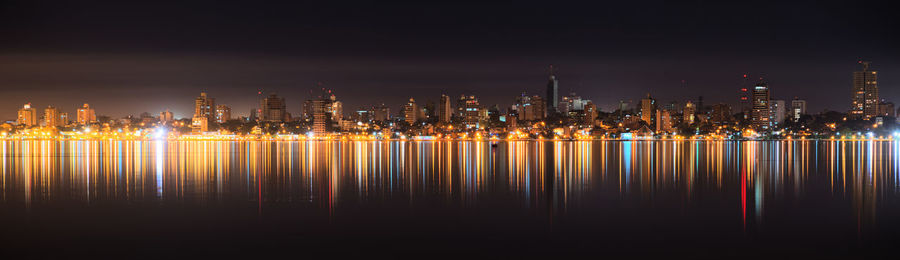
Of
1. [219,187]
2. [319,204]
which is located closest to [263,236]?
[319,204]

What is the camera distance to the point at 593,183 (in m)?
28.3

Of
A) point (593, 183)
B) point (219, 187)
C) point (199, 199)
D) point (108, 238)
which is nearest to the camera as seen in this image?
point (108, 238)

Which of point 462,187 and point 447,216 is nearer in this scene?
point 447,216

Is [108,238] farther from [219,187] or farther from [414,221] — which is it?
[219,187]

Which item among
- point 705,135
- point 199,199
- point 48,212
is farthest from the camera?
point 705,135

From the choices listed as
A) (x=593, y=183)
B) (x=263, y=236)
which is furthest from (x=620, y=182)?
(x=263, y=236)

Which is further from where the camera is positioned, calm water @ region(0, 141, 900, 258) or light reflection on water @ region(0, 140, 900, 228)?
light reflection on water @ region(0, 140, 900, 228)

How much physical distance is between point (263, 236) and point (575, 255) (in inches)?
261

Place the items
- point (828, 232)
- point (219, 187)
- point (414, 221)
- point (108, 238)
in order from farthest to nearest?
point (219, 187)
point (414, 221)
point (828, 232)
point (108, 238)

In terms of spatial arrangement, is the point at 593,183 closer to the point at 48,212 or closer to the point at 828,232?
the point at 828,232

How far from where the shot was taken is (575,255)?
13.4 meters

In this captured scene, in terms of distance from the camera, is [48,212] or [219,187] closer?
[48,212]

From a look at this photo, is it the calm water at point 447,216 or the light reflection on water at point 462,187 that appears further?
the light reflection on water at point 462,187

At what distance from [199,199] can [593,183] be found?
1502 cm
